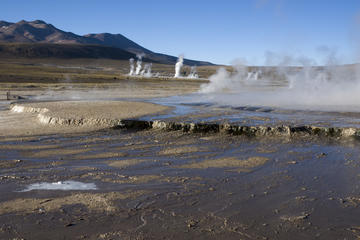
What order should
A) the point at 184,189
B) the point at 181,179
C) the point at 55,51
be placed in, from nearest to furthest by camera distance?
the point at 184,189 < the point at 181,179 < the point at 55,51

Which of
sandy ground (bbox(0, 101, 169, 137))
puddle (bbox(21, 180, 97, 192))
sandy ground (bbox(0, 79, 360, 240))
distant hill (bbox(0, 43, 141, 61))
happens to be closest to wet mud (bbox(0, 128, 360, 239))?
sandy ground (bbox(0, 79, 360, 240))

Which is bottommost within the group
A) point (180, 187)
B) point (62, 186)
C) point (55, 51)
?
point (62, 186)

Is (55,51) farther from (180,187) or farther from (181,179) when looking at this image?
(180,187)

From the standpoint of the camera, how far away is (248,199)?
6.41 metres

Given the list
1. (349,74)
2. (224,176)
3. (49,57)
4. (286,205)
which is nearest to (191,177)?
(224,176)

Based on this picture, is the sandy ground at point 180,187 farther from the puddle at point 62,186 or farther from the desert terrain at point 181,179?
the puddle at point 62,186

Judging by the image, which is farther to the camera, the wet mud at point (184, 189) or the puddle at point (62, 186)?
the puddle at point (62, 186)

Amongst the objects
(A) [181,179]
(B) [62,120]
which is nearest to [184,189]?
(A) [181,179]

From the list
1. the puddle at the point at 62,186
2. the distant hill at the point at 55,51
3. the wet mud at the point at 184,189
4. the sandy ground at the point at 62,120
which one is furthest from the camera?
the distant hill at the point at 55,51

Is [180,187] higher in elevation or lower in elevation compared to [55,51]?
lower

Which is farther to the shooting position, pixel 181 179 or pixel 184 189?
pixel 181 179

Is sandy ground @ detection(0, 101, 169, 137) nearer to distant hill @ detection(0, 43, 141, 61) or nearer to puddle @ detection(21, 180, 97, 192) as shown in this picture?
puddle @ detection(21, 180, 97, 192)

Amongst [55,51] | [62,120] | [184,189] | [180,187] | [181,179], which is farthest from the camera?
[55,51]

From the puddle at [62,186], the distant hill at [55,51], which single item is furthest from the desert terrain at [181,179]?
the distant hill at [55,51]
